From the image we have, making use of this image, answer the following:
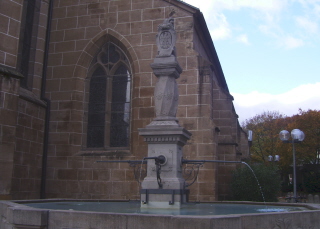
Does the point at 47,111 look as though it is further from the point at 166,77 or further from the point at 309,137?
the point at 309,137

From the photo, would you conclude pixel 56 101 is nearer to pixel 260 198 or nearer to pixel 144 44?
pixel 144 44

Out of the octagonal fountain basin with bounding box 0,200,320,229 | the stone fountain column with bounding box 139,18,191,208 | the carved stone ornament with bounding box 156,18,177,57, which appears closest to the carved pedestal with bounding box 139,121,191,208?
the stone fountain column with bounding box 139,18,191,208

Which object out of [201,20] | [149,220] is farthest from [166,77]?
[201,20]

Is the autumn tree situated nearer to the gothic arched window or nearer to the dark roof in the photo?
the dark roof

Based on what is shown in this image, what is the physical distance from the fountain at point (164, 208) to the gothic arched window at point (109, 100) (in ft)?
17.0

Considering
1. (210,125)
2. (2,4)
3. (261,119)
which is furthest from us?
(261,119)

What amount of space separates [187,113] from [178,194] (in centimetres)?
586

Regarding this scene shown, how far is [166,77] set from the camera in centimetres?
777

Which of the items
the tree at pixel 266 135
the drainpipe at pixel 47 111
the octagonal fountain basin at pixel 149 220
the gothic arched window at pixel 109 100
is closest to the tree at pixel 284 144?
the tree at pixel 266 135

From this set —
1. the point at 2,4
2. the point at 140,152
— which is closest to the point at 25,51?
the point at 2,4

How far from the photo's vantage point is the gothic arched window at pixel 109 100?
14.2 meters

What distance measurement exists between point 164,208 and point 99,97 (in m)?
8.11

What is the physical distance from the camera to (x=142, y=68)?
45.1ft

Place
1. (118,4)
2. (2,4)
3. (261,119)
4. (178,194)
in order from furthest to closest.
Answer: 1. (261,119)
2. (118,4)
3. (2,4)
4. (178,194)
